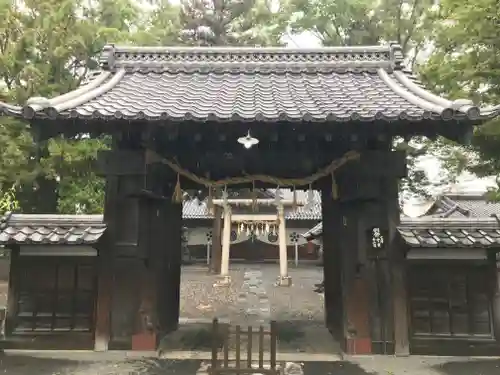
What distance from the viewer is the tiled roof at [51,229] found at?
7105 millimetres

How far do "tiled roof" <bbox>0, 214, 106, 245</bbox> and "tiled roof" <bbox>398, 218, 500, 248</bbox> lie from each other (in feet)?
16.5

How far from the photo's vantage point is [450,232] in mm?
7473

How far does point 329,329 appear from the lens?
9.66 metres

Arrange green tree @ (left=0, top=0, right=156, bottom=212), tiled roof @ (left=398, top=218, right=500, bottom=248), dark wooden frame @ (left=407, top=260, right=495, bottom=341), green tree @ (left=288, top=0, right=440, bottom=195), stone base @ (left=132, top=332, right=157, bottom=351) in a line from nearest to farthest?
1. tiled roof @ (left=398, top=218, right=500, bottom=248)
2. stone base @ (left=132, top=332, right=157, bottom=351)
3. dark wooden frame @ (left=407, top=260, right=495, bottom=341)
4. green tree @ (left=0, top=0, right=156, bottom=212)
5. green tree @ (left=288, top=0, right=440, bottom=195)

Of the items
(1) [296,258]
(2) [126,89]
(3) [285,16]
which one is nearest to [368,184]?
(2) [126,89]

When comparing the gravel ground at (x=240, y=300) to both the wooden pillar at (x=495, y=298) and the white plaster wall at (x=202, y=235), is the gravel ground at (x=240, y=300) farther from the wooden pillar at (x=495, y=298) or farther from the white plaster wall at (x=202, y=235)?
the white plaster wall at (x=202, y=235)

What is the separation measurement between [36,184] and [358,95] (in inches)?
503

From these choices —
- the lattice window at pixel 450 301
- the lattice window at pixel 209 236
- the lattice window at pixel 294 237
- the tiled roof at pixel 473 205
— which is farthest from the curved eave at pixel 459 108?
the lattice window at pixel 294 237

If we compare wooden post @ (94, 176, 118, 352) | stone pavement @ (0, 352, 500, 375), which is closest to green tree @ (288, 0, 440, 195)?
stone pavement @ (0, 352, 500, 375)

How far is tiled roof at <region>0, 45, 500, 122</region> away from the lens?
20.1 feet

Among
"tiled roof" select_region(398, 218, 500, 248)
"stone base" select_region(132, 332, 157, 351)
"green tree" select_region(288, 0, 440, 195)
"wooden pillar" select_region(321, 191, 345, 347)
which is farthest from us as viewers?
"green tree" select_region(288, 0, 440, 195)

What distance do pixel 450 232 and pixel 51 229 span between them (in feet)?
21.9

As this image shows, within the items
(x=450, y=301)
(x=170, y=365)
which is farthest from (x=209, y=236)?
(x=450, y=301)

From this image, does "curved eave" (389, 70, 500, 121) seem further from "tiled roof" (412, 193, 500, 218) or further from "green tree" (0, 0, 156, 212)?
"tiled roof" (412, 193, 500, 218)
